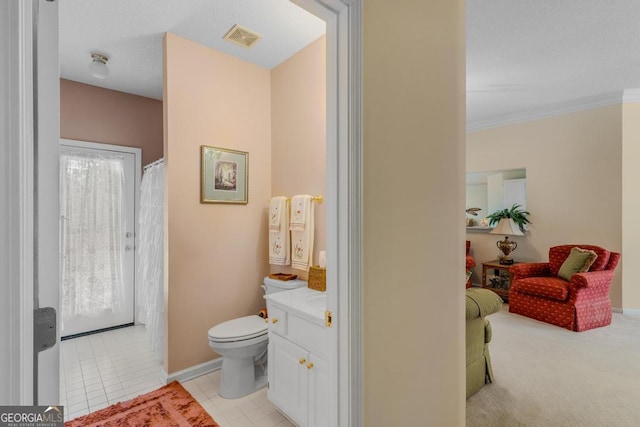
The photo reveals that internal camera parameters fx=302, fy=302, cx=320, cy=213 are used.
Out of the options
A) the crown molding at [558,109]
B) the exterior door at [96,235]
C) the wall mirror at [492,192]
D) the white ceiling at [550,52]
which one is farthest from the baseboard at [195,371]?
the crown molding at [558,109]

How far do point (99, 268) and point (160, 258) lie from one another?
1355 mm

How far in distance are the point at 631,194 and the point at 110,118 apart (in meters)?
6.31

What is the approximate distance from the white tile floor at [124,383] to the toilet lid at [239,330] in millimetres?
441

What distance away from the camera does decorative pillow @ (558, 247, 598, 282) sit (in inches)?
136

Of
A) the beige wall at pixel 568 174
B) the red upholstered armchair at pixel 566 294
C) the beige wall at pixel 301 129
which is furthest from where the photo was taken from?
the beige wall at pixel 568 174

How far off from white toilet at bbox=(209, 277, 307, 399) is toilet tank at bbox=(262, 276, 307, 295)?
0.31 meters

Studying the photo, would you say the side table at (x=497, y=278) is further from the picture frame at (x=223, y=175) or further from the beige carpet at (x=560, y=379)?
the picture frame at (x=223, y=175)

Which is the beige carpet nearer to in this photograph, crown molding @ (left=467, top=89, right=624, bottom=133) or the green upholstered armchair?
the green upholstered armchair

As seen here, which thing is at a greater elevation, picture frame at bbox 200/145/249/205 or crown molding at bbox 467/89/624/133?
crown molding at bbox 467/89/624/133

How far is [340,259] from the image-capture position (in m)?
1.04

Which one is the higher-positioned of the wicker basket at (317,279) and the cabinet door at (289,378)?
the wicker basket at (317,279)

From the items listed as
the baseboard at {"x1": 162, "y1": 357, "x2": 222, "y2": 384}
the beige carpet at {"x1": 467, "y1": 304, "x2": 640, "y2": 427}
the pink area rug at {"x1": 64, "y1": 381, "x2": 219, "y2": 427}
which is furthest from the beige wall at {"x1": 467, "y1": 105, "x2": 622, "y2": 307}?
the pink area rug at {"x1": 64, "y1": 381, "x2": 219, "y2": 427}

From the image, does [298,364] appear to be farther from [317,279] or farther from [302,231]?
[302,231]

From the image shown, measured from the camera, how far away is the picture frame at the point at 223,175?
2521 mm
